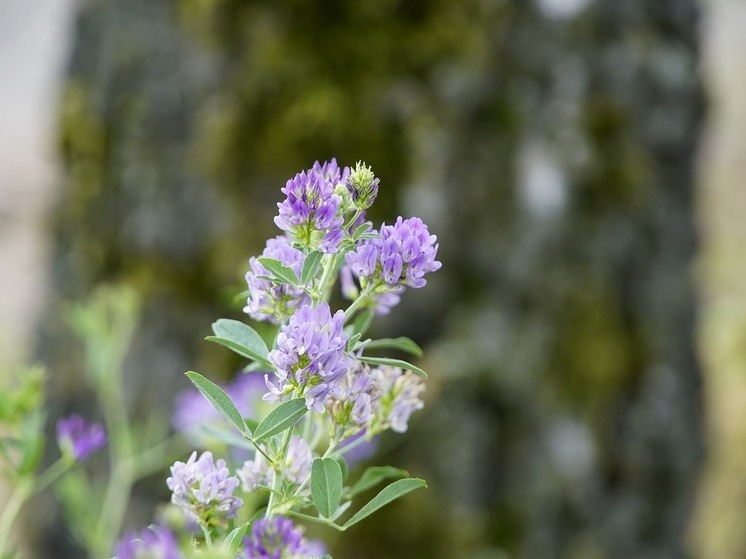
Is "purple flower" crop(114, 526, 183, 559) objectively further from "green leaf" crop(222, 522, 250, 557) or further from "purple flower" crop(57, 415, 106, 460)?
"purple flower" crop(57, 415, 106, 460)

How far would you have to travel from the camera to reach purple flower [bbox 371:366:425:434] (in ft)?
1.21

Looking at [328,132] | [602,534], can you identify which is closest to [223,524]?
[328,132]

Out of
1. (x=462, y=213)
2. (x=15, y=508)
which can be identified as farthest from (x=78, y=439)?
(x=462, y=213)

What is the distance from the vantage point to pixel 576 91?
4.81 feet

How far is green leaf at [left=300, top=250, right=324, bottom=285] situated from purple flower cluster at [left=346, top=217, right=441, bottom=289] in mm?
20

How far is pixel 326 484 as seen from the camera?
0.30 m

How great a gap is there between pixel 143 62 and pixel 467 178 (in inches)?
23.2

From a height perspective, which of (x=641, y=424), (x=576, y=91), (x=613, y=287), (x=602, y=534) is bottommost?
(x=602, y=534)

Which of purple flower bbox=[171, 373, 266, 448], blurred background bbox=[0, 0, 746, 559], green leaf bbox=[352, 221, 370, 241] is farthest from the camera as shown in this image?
blurred background bbox=[0, 0, 746, 559]

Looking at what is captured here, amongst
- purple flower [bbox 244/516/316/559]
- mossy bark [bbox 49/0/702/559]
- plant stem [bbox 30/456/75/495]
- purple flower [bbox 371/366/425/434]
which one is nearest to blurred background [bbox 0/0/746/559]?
mossy bark [bbox 49/0/702/559]

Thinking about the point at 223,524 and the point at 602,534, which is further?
the point at 602,534

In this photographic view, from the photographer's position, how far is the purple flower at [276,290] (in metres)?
0.32

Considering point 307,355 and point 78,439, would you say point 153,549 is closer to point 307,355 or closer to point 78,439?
point 307,355

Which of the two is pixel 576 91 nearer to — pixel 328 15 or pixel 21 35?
pixel 328 15
